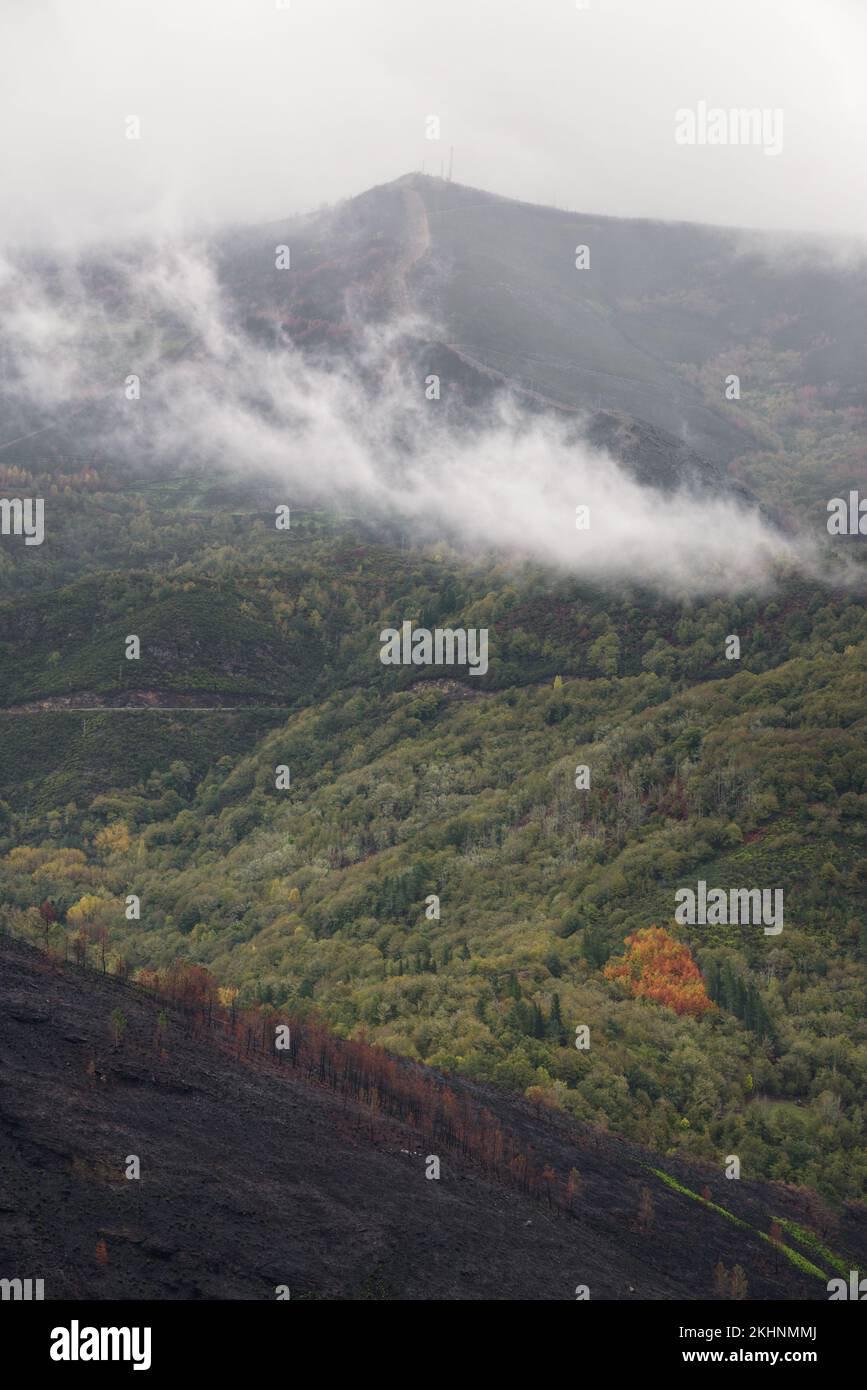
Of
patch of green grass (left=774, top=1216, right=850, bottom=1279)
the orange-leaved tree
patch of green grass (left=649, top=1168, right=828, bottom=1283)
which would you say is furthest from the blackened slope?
the orange-leaved tree

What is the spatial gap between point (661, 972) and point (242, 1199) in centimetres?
5128

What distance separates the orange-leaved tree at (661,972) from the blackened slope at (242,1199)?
2496 centimetres

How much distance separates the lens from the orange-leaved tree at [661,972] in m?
84.2

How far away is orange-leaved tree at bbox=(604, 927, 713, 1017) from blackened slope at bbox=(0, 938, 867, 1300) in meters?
25.0

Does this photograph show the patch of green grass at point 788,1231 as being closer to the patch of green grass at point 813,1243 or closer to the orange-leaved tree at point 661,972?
the patch of green grass at point 813,1243

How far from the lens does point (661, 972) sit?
87688 mm

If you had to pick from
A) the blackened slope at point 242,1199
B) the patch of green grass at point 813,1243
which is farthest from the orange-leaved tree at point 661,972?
the blackened slope at point 242,1199

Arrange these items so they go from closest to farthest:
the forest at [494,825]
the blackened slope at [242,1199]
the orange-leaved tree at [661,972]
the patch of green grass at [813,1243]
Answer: the blackened slope at [242,1199], the patch of green grass at [813,1243], the forest at [494,825], the orange-leaved tree at [661,972]

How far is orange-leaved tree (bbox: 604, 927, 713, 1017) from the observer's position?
8419 centimetres

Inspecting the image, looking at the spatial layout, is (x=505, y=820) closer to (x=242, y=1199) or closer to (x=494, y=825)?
(x=494, y=825)

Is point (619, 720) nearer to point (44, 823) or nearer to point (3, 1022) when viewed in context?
point (44, 823)

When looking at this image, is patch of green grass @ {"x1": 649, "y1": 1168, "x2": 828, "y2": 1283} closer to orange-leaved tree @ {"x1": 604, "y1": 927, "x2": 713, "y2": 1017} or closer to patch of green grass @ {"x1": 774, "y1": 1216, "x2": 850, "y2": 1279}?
patch of green grass @ {"x1": 774, "y1": 1216, "x2": 850, "y2": 1279}

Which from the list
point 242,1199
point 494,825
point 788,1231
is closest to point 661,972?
point 788,1231

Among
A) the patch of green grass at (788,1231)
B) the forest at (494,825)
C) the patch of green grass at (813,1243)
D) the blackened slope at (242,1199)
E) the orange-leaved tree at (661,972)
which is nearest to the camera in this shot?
the blackened slope at (242,1199)
